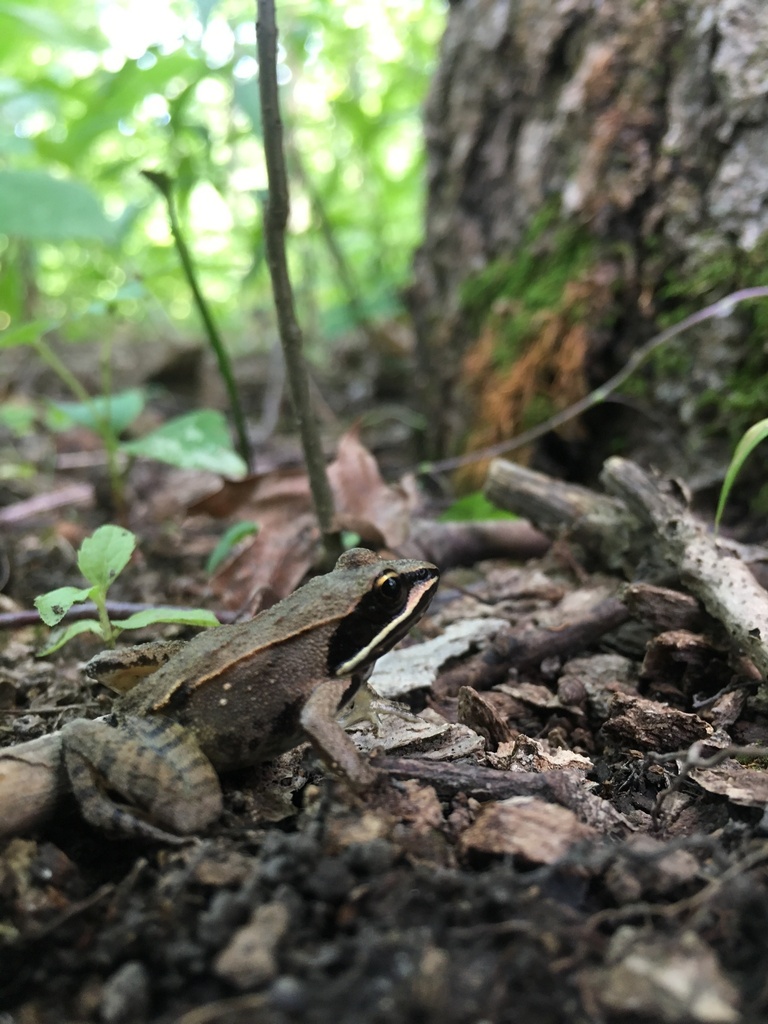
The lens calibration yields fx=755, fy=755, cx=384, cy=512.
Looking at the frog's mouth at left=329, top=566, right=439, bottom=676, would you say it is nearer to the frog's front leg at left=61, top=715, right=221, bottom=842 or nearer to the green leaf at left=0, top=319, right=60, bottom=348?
the frog's front leg at left=61, top=715, right=221, bottom=842

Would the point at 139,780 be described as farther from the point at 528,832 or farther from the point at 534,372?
the point at 534,372

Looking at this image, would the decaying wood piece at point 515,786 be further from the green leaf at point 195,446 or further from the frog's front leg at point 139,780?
the green leaf at point 195,446

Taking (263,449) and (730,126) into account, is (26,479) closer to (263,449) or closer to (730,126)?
(263,449)

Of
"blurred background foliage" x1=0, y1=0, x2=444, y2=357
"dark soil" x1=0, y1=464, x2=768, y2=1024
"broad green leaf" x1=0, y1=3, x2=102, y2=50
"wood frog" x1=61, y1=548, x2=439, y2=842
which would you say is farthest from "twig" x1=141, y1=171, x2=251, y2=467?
"dark soil" x1=0, y1=464, x2=768, y2=1024

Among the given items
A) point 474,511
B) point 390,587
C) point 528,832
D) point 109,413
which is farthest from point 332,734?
point 109,413

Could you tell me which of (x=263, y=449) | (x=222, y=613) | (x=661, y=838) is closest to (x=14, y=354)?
(x=263, y=449)

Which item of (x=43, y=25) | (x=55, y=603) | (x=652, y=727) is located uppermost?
(x=43, y=25)
